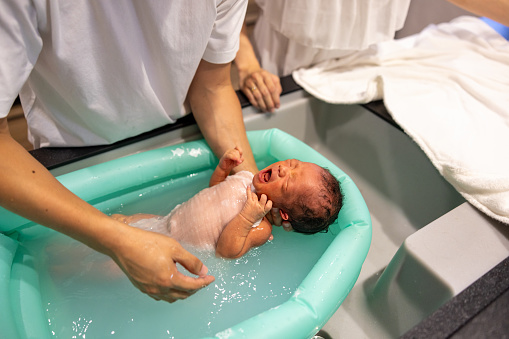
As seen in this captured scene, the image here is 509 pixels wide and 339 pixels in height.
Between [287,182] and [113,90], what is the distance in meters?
0.50

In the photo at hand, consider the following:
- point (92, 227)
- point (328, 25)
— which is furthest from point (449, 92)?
point (92, 227)

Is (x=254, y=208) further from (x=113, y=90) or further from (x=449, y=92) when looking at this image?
(x=449, y=92)

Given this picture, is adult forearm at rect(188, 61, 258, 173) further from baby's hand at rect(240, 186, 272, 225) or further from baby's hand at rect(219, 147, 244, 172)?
baby's hand at rect(240, 186, 272, 225)

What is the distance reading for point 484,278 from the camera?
2.50 feet

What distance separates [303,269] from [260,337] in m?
0.32

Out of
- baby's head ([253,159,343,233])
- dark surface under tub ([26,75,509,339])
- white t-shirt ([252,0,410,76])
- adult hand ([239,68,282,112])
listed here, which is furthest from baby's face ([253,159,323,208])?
white t-shirt ([252,0,410,76])

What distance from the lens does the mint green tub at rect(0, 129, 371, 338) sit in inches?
32.3

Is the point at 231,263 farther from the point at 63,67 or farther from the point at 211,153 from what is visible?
the point at 63,67

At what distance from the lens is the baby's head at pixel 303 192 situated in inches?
39.5

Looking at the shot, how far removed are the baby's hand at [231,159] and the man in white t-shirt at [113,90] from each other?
0.06 m

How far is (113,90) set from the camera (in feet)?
3.18

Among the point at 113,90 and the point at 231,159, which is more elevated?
the point at 113,90

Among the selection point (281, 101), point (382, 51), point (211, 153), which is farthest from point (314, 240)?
point (382, 51)

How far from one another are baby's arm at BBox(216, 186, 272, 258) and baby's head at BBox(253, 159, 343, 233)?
0.05 m
